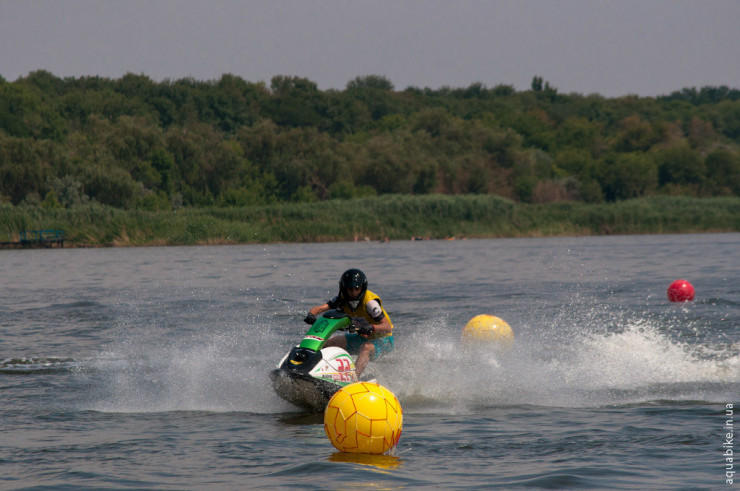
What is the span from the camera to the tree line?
70688mm

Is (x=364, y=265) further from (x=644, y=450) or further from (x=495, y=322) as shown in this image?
(x=644, y=450)

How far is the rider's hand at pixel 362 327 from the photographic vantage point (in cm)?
1073

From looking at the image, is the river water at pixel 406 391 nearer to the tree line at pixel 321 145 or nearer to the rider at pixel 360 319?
the rider at pixel 360 319

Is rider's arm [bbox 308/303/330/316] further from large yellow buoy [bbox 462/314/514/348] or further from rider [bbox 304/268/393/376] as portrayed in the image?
large yellow buoy [bbox 462/314/514/348]

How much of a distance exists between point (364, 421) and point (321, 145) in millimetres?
73072

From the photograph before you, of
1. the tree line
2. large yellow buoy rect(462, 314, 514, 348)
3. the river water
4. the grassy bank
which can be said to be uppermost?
the tree line

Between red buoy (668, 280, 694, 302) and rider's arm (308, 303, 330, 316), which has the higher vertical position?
rider's arm (308, 303, 330, 316)

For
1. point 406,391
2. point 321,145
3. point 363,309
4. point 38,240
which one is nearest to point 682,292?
point 406,391

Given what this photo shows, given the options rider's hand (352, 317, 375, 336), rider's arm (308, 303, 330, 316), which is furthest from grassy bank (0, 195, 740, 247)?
rider's hand (352, 317, 375, 336)

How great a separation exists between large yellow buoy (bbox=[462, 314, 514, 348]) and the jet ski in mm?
4869

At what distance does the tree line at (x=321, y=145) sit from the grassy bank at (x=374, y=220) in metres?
8.23

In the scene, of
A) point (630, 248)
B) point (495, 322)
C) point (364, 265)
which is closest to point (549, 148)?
point (630, 248)

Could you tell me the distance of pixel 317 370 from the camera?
1025cm

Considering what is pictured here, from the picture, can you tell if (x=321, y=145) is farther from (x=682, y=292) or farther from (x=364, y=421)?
(x=364, y=421)
